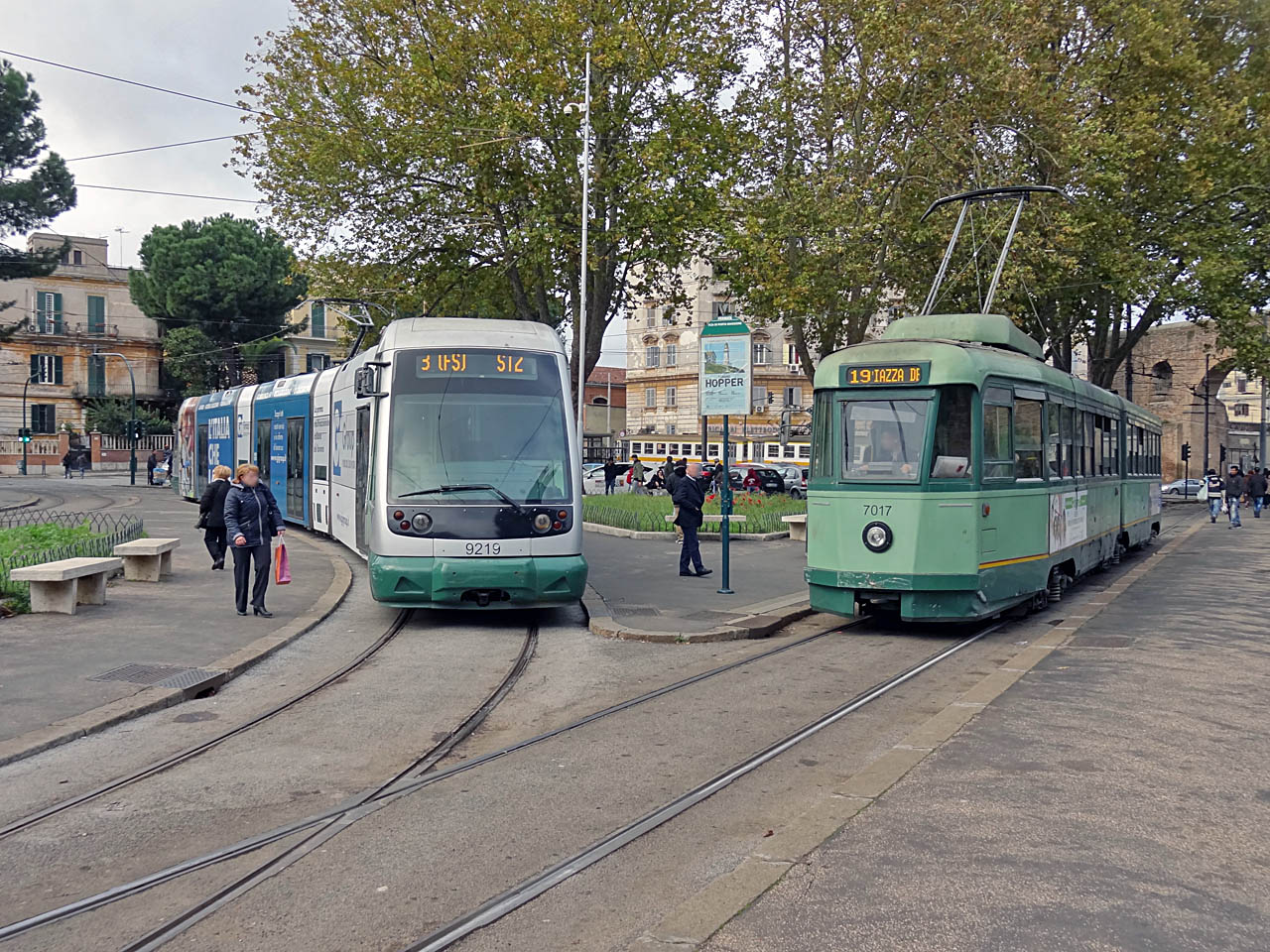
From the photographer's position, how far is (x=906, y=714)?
7953 mm

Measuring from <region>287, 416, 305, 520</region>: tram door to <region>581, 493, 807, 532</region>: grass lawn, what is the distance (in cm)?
521

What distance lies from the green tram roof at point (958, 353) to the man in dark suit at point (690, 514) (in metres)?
3.87

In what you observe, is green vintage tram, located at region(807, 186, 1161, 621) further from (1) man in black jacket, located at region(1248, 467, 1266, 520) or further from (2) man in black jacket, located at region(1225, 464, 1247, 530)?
(1) man in black jacket, located at region(1248, 467, 1266, 520)

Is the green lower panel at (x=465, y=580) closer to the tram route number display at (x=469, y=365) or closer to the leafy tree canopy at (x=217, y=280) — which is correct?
the tram route number display at (x=469, y=365)

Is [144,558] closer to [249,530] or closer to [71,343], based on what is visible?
[249,530]

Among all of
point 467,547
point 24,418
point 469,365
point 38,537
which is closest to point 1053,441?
point 469,365

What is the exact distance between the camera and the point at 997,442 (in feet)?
37.5

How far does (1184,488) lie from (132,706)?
56.5 meters

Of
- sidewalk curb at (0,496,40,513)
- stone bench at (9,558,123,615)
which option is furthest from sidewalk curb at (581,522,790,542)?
sidewalk curb at (0,496,40,513)

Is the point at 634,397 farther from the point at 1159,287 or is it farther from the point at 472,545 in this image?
the point at 472,545

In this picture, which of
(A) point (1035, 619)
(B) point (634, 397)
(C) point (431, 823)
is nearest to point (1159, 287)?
(A) point (1035, 619)

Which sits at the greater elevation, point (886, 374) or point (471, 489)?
point (886, 374)

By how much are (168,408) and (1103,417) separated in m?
69.3

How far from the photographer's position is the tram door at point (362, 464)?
41.5 feet
